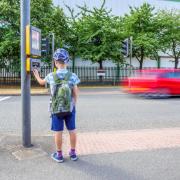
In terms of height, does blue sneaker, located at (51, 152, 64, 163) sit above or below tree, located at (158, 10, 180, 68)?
below

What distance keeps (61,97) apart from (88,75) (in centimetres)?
2697

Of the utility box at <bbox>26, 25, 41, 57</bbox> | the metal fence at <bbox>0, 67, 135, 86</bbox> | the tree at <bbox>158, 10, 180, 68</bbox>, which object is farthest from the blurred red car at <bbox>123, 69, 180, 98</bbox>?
the tree at <bbox>158, 10, 180, 68</bbox>

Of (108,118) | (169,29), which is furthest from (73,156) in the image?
(169,29)

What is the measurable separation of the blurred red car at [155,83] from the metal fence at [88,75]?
10.1m

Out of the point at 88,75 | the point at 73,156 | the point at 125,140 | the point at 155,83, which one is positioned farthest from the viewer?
the point at 88,75

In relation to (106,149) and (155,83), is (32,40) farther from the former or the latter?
(155,83)

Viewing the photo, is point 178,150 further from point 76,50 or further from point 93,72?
point 93,72

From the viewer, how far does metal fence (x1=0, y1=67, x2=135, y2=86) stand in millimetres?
27266

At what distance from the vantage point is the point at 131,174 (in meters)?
5.27

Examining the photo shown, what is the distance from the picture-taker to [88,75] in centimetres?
3259

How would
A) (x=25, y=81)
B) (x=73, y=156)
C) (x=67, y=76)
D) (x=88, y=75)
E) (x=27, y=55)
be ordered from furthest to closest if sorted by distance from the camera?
(x=88, y=75)
(x=25, y=81)
(x=27, y=55)
(x=73, y=156)
(x=67, y=76)

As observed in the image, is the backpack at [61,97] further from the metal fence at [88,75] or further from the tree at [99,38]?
the tree at [99,38]

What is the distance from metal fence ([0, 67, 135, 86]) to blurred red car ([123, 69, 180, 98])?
1011 cm

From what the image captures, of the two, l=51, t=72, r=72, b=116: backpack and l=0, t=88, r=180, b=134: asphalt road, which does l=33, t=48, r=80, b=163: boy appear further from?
l=0, t=88, r=180, b=134: asphalt road
